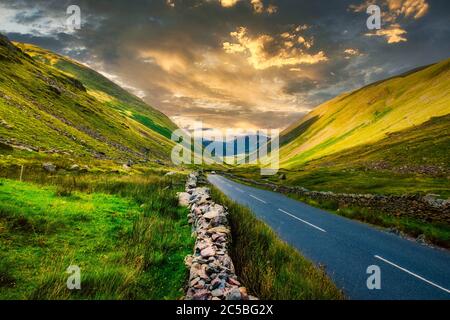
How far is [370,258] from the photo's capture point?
10086 millimetres

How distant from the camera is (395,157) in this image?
5794cm

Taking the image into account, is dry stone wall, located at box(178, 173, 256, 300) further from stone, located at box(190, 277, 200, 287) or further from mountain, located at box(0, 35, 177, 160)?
mountain, located at box(0, 35, 177, 160)

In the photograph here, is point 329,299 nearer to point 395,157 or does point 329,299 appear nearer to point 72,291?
point 72,291

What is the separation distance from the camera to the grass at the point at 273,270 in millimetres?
5902

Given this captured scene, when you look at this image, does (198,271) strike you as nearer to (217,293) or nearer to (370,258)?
(217,293)

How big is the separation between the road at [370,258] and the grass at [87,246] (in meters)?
4.55

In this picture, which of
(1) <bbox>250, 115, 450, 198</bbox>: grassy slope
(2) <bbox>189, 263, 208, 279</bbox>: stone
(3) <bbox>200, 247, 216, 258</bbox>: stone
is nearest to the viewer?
(2) <bbox>189, 263, 208, 279</bbox>: stone

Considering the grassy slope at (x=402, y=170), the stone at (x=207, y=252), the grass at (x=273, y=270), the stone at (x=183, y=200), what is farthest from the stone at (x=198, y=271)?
the grassy slope at (x=402, y=170)

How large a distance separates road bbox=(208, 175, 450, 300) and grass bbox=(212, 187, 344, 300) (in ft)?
3.26

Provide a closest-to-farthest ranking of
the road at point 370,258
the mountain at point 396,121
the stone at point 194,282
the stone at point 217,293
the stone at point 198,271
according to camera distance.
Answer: the stone at point 217,293 → the stone at point 194,282 → the stone at point 198,271 → the road at point 370,258 → the mountain at point 396,121

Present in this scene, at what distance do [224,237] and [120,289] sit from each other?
3.40 m

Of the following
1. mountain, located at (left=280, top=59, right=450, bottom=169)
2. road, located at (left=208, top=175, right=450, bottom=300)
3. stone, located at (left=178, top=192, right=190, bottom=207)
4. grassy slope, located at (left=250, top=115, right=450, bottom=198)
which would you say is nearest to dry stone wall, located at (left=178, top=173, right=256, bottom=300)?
road, located at (left=208, top=175, right=450, bottom=300)

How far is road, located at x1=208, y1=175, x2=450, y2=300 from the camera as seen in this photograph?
7.38 m

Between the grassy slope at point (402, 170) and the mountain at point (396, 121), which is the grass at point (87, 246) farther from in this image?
the mountain at point (396, 121)
